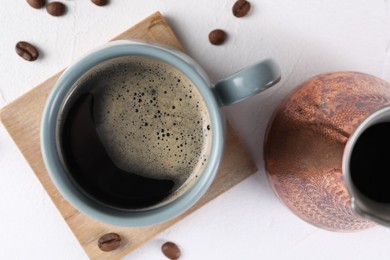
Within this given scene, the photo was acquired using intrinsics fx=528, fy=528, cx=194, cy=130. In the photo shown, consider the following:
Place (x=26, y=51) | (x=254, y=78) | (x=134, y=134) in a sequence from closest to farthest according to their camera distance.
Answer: (x=254, y=78)
(x=134, y=134)
(x=26, y=51)

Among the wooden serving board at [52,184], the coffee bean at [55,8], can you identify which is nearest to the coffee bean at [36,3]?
the coffee bean at [55,8]

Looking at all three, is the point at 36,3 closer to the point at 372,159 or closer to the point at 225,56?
the point at 225,56

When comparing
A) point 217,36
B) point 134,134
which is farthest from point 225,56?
point 134,134

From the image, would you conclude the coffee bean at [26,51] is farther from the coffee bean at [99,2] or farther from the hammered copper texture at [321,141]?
the hammered copper texture at [321,141]

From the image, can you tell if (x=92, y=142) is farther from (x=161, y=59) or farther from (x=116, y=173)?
(x=161, y=59)

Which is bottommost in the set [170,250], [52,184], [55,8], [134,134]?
[170,250]

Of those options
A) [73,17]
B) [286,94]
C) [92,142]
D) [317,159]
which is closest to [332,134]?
[317,159]

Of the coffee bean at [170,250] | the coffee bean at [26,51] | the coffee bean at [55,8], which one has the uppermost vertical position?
the coffee bean at [55,8]
